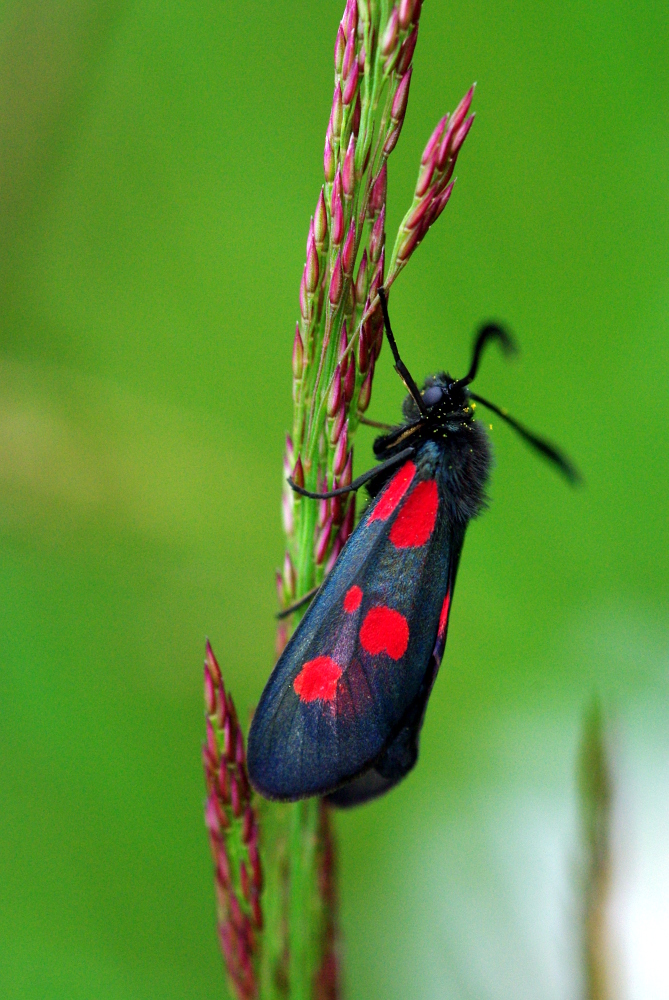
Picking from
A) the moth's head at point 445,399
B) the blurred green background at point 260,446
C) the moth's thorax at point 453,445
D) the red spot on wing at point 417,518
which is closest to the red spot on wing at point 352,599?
the red spot on wing at point 417,518

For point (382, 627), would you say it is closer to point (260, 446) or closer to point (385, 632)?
point (385, 632)

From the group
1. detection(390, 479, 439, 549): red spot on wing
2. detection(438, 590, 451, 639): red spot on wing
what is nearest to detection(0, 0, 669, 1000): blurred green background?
detection(438, 590, 451, 639): red spot on wing

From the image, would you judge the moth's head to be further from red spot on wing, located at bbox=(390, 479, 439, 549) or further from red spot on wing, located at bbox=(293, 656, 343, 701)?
red spot on wing, located at bbox=(293, 656, 343, 701)

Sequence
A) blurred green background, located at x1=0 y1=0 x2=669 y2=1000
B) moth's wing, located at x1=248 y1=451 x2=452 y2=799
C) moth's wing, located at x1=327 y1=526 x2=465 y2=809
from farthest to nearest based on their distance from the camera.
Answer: blurred green background, located at x1=0 y1=0 x2=669 y2=1000 < moth's wing, located at x1=327 y1=526 x2=465 y2=809 < moth's wing, located at x1=248 y1=451 x2=452 y2=799

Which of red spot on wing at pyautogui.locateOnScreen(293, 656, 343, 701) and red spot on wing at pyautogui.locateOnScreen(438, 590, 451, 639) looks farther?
red spot on wing at pyautogui.locateOnScreen(438, 590, 451, 639)

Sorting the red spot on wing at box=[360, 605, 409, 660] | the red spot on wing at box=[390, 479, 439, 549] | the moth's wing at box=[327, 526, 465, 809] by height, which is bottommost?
the moth's wing at box=[327, 526, 465, 809]

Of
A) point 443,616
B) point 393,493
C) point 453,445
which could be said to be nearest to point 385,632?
point 443,616

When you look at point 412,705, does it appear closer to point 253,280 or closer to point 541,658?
point 541,658
